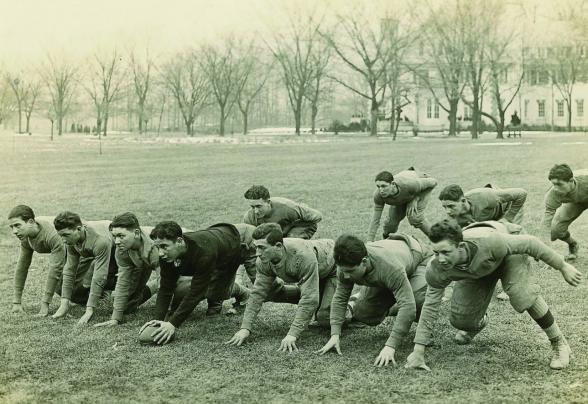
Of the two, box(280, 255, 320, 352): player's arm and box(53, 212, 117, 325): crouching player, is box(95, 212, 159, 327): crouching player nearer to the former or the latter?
box(53, 212, 117, 325): crouching player

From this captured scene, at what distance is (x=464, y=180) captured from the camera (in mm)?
18328

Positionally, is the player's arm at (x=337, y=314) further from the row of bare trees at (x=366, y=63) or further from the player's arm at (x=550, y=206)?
the row of bare trees at (x=366, y=63)

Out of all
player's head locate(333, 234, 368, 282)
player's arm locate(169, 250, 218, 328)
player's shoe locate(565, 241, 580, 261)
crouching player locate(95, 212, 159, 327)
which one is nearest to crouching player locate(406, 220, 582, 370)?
player's head locate(333, 234, 368, 282)

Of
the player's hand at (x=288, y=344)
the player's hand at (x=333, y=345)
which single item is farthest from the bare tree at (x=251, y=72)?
the player's hand at (x=333, y=345)

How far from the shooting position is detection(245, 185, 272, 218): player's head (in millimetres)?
7004

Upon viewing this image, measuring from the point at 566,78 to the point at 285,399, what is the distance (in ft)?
133

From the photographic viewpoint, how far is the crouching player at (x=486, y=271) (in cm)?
441

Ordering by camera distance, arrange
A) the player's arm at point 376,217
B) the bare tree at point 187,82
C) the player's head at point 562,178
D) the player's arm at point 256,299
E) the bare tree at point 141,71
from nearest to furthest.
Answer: the player's arm at point 256,299 < the player's head at point 562,178 < the player's arm at point 376,217 < the bare tree at point 141,71 < the bare tree at point 187,82

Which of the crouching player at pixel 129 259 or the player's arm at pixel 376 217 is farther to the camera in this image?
the player's arm at pixel 376 217

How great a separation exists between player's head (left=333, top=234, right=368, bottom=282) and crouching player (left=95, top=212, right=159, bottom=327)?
75.1 inches

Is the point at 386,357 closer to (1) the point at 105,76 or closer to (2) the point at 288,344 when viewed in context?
(2) the point at 288,344

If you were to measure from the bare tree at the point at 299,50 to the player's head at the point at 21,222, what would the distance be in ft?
120

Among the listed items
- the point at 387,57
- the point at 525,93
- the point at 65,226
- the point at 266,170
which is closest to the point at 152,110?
the point at 387,57

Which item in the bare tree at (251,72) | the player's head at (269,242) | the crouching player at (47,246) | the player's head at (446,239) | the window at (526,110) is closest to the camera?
the player's head at (446,239)
